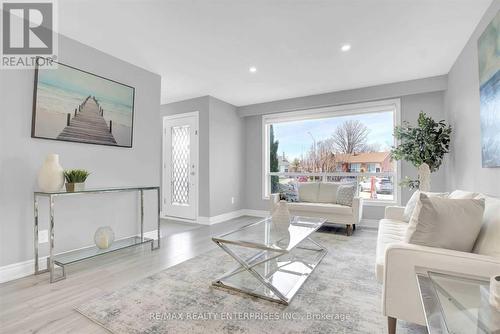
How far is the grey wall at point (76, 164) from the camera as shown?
7.39 ft

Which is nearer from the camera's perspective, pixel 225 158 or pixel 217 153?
pixel 217 153

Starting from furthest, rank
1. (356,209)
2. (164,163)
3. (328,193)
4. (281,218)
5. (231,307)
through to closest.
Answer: (164,163) < (328,193) < (356,209) < (281,218) < (231,307)

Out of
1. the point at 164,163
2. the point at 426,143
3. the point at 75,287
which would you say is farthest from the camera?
the point at 164,163

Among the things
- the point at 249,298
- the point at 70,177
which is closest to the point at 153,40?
the point at 70,177

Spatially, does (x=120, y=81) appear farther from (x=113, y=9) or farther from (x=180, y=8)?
(x=180, y=8)

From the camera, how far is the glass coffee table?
191 centimetres

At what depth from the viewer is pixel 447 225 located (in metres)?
1.43

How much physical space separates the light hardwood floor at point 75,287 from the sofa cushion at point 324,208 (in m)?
1.65

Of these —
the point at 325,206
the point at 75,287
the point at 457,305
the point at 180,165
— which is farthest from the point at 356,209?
the point at 75,287

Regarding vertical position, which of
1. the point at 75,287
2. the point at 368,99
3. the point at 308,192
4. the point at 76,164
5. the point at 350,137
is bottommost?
the point at 75,287

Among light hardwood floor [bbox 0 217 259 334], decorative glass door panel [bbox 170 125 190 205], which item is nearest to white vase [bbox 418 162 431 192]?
light hardwood floor [bbox 0 217 259 334]

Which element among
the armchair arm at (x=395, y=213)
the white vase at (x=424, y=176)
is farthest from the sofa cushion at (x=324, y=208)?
the white vase at (x=424, y=176)

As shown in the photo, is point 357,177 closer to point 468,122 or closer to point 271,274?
point 468,122

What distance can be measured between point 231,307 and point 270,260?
64cm
